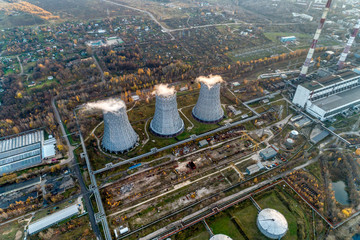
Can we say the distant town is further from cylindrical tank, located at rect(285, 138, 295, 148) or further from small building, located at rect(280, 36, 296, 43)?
small building, located at rect(280, 36, 296, 43)

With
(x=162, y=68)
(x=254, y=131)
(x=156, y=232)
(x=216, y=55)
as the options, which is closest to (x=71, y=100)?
(x=162, y=68)

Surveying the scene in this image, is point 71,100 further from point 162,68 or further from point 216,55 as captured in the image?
point 216,55

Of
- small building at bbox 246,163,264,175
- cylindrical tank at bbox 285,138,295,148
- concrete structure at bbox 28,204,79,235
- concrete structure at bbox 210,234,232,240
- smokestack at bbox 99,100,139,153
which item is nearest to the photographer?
concrete structure at bbox 210,234,232,240

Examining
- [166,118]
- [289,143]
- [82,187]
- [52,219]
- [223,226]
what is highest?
[166,118]

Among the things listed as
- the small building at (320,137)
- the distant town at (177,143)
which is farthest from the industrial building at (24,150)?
the small building at (320,137)

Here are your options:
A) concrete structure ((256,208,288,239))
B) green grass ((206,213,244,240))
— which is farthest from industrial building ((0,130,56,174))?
concrete structure ((256,208,288,239))

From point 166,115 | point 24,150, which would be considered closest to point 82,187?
point 24,150

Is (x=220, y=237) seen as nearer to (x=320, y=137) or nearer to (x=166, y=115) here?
(x=166, y=115)

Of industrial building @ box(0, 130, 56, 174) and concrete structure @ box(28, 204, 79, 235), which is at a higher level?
industrial building @ box(0, 130, 56, 174)
